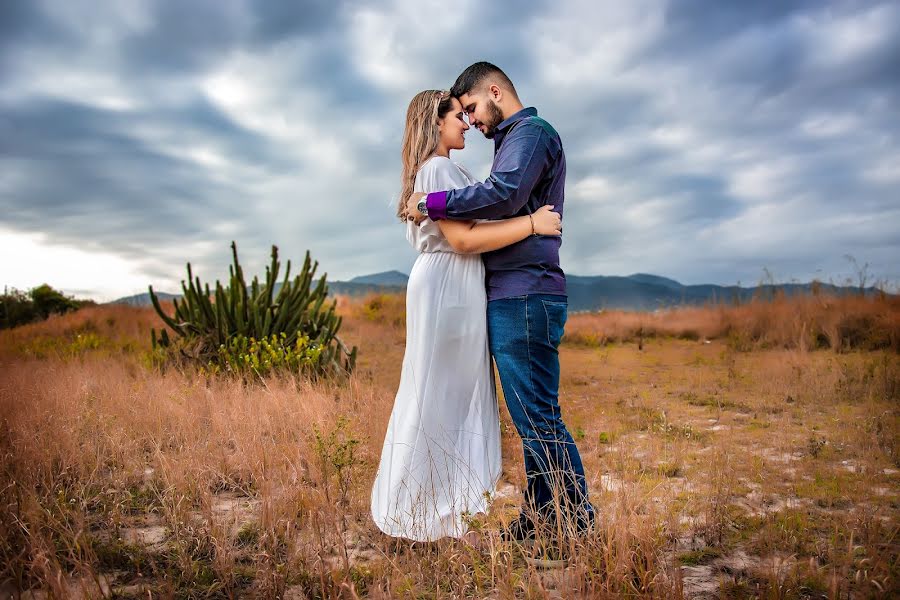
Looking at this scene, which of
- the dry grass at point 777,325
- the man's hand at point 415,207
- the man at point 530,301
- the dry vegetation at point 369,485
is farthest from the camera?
the dry grass at point 777,325

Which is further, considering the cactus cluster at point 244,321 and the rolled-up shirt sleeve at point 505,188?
the cactus cluster at point 244,321

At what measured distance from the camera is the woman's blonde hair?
11.1 ft

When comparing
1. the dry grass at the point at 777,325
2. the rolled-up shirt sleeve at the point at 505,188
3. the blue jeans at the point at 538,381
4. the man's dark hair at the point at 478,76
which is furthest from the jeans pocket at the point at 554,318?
the dry grass at the point at 777,325

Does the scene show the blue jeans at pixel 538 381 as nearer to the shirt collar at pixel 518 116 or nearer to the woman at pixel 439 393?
the woman at pixel 439 393

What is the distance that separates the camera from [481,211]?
2.93 metres

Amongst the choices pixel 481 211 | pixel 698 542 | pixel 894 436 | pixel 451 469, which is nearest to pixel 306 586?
pixel 451 469

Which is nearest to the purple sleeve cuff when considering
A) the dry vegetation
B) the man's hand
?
the man's hand

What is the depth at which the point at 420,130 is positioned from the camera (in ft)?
11.1

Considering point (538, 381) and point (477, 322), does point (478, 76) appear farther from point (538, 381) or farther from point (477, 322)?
point (538, 381)

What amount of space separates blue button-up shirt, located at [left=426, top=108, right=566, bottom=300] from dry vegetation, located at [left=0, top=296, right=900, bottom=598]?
3.74 feet

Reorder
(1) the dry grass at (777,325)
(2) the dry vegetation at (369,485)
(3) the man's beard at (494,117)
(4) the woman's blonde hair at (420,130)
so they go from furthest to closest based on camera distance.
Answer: (1) the dry grass at (777,325)
(4) the woman's blonde hair at (420,130)
(3) the man's beard at (494,117)
(2) the dry vegetation at (369,485)

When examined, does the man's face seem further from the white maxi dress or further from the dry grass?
the dry grass

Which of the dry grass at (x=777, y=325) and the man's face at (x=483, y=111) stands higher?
the man's face at (x=483, y=111)

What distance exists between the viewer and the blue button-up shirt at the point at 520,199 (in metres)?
2.91
